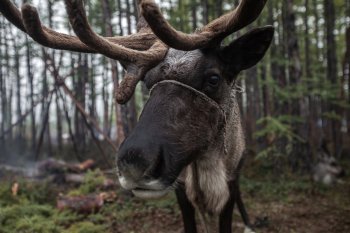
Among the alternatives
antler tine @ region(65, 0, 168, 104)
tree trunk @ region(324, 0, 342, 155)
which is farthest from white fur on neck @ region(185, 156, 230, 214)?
tree trunk @ region(324, 0, 342, 155)

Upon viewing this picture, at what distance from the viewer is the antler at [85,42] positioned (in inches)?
89.6

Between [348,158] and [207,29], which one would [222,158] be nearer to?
[207,29]

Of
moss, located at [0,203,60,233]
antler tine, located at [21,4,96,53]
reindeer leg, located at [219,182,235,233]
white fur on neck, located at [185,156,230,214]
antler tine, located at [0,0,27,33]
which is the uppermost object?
antler tine, located at [0,0,27,33]

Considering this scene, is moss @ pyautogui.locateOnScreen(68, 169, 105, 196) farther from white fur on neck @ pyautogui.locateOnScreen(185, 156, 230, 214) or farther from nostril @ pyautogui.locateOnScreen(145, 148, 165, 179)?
nostril @ pyautogui.locateOnScreen(145, 148, 165, 179)

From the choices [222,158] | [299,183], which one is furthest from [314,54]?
[222,158]

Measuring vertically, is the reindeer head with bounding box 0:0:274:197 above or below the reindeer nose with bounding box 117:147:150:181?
above

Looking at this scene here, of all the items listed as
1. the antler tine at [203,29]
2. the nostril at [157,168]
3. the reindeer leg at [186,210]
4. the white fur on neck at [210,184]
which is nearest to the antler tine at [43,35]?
the antler tine at [203,29]

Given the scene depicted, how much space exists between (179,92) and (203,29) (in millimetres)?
697

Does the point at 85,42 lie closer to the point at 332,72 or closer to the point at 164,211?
the point at 164,211

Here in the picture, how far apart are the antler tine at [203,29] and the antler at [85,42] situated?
14.7 inches

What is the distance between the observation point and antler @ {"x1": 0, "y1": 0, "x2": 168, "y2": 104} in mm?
2275

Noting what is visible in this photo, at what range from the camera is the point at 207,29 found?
9.79 ft

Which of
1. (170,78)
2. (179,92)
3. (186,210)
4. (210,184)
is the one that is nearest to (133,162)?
(179,92)

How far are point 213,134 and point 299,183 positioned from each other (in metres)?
5.99
